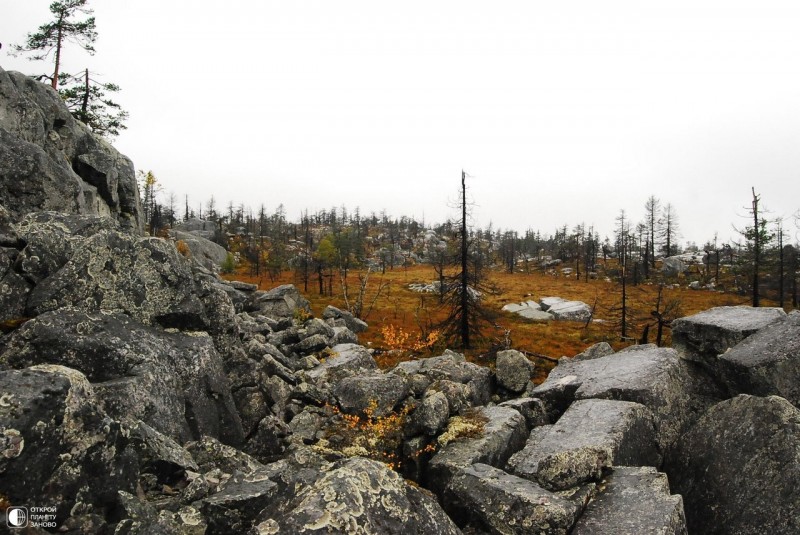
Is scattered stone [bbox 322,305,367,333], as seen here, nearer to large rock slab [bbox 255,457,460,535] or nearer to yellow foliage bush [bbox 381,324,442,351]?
yellow foliage bush [bbox 381,324,442,351]

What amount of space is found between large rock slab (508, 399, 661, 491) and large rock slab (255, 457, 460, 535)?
3998mm

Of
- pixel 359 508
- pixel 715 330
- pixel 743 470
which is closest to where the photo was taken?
pixel 359 508

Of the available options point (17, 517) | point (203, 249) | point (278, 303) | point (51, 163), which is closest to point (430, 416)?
point (17, 517)

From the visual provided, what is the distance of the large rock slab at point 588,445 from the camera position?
30.3 feet

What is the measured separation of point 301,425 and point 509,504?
23.6 ft

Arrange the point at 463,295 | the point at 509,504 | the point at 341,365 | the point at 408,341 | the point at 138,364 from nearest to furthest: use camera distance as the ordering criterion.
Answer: the point at 509,504, the point at 138,364, the point at 341,365, the point at 463,295, the point at 408,341

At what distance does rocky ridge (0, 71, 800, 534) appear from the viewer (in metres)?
5.52

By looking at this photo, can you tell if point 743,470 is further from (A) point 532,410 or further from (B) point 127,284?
(B) point 127,284

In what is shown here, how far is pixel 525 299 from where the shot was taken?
7625 cm

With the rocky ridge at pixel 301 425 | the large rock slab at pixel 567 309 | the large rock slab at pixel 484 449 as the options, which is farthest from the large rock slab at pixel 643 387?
the large rock slab at pixel 567 309

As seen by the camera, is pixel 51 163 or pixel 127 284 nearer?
pixel 127 284

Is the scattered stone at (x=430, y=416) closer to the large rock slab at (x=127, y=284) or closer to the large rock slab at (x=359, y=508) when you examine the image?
the large rock slab at (x=359, y=508)

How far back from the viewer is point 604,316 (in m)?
60.5

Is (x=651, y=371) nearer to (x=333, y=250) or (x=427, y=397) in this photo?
(x=427, y=397)
